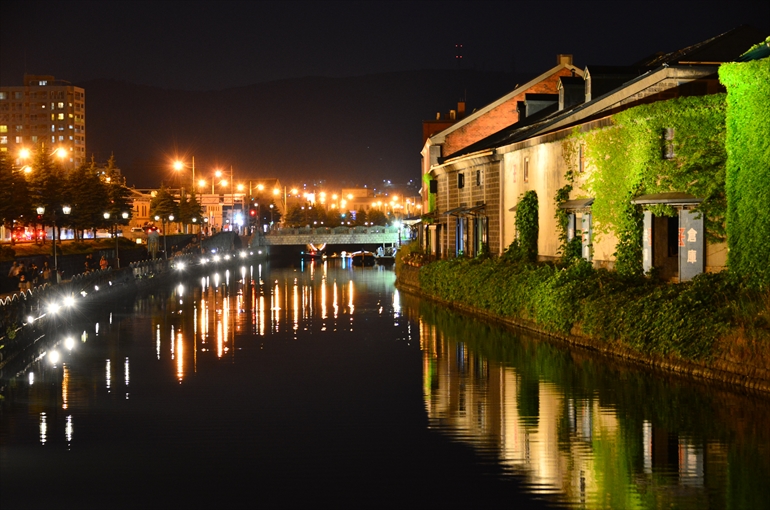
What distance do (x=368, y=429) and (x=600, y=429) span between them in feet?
12.5

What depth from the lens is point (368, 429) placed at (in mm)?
17500

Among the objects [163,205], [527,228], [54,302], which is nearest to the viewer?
[54,302]

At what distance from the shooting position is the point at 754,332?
19.8 m

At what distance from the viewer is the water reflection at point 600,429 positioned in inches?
524

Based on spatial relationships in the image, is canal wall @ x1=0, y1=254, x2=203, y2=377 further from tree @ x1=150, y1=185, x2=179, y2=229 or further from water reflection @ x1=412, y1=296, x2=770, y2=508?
tree @ x1=150, y1=185, x2=179, y2=229

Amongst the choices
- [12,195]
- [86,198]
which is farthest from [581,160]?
[86,198]

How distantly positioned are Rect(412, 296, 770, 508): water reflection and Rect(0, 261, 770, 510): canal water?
5 cm

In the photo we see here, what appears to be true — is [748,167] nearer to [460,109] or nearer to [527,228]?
[527,228]

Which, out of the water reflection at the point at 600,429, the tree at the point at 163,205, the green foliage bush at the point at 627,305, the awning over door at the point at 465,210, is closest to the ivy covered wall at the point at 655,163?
the green foliage bush at the point at 627,305

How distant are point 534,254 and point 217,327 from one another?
13.4m

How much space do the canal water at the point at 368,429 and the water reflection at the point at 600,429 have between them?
0.05m

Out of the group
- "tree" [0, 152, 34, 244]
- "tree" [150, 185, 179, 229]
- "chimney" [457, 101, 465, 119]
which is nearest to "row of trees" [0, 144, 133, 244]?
"tree" [0, 152, 34, 244]

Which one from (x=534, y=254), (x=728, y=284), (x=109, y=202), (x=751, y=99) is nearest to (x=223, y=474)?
(x=728, y=284)

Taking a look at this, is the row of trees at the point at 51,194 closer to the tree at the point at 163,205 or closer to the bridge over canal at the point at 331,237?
the tree at the point at 163,205
